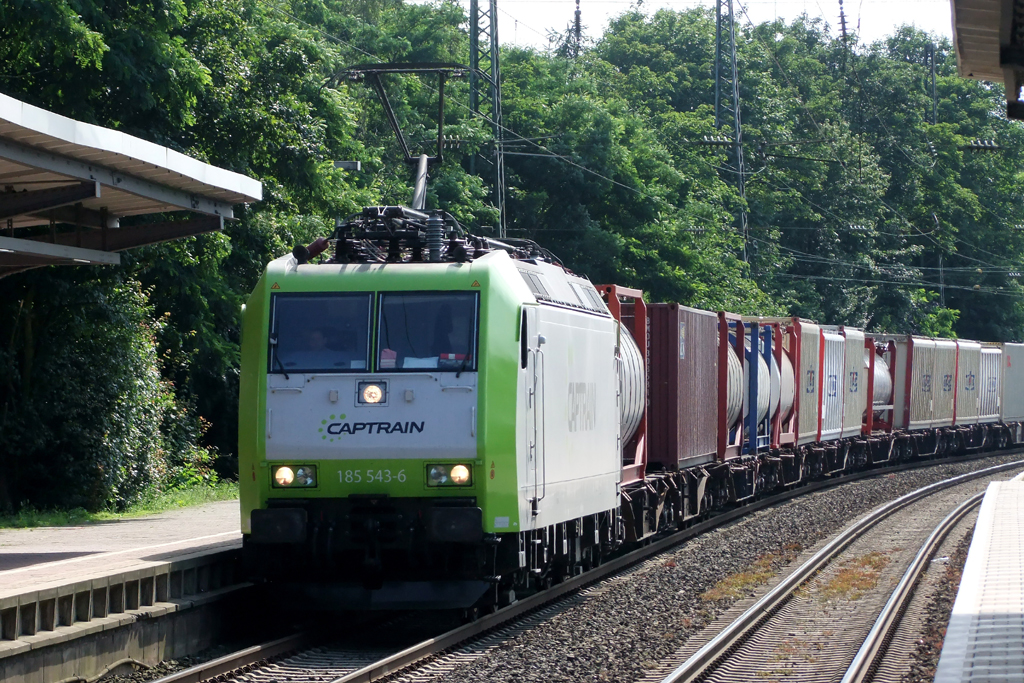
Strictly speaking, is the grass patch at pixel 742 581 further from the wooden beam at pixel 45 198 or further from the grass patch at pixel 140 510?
the grass patch at pixel 140 510

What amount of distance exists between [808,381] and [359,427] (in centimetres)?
1816

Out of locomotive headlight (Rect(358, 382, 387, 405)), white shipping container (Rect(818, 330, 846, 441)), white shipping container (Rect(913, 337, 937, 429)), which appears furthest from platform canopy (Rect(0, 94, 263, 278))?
white shipping container (Rect(913, 337, 937, 429))

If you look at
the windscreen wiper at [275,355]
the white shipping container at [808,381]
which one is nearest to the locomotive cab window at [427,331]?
A: the windscreen wiper at [275,355]

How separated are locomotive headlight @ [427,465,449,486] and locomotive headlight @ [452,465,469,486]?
2.4 inches

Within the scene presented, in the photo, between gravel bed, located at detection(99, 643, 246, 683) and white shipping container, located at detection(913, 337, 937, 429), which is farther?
white shipping container, located at detection(913, 337, 937, 429)

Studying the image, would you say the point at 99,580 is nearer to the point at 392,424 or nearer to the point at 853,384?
the point at 392,424

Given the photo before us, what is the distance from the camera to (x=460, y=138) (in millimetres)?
35562

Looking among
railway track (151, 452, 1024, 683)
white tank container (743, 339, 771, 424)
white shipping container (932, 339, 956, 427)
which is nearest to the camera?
railway track (151, 452, 1024, 683)

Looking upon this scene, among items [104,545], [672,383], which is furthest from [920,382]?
[104,545]

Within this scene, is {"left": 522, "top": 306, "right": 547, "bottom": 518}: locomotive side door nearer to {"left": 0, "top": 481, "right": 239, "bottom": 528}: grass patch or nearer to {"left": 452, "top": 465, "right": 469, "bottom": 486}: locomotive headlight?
{"left": 452, "top": 465, "right": 469, "bottom": 486}: locomotive headlight

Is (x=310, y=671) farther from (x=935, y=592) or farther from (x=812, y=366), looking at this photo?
(x=812, y=366)

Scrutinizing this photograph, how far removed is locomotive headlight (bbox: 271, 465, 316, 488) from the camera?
1088 centimetres

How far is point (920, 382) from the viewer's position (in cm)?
3681

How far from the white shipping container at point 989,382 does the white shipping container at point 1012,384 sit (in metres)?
0.69
